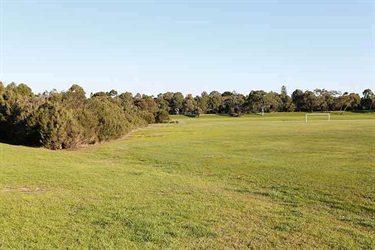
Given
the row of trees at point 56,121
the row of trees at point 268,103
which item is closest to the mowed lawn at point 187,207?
the row of trees at point 56,121

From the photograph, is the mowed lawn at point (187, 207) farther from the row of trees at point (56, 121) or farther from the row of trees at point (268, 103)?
the row of trees at point (268, 103)

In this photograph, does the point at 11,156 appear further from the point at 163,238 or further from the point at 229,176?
the point at 163,238

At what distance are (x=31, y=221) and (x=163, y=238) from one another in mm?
2967

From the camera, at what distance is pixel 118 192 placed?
422 inches

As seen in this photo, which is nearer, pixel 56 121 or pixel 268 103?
pixel 56 121

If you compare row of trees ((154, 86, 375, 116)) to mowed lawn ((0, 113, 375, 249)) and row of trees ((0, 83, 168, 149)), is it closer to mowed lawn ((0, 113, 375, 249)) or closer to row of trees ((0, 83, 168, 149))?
row of trees ((0, 83, 168, 149))

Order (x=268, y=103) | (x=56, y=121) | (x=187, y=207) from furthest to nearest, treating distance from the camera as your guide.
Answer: (x=268, y=103), (x=56, y=121), (x=187, y=207)

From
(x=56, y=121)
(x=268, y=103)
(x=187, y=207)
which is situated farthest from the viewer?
(x=268, y=103)

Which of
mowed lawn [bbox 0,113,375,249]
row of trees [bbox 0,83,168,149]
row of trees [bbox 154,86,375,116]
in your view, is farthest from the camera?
row of trees [bbox 154,86,375,116]

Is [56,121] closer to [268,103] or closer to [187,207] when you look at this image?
[187,207]

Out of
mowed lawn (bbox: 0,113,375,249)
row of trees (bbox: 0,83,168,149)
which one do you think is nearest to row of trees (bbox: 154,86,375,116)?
row of trees (bbox: 0,83,168,149)

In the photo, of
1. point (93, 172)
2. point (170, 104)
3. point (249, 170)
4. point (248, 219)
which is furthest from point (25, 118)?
point (170, 104)

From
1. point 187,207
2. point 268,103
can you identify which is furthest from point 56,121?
point 268,103

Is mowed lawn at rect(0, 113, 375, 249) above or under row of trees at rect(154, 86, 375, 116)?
under
